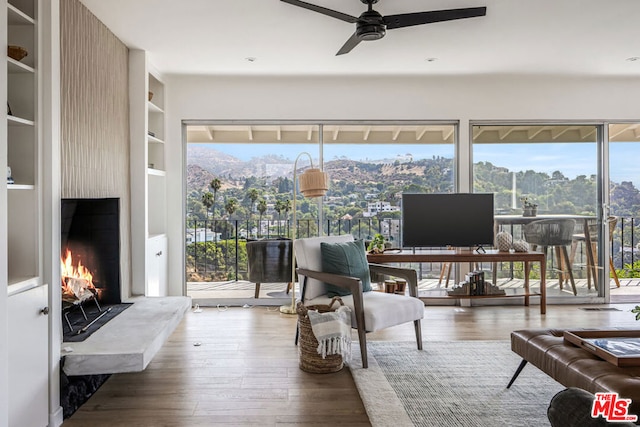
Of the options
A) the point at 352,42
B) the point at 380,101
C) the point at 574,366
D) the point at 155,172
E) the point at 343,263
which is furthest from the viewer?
the point at 380,101

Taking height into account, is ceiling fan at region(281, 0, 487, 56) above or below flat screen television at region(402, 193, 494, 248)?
above

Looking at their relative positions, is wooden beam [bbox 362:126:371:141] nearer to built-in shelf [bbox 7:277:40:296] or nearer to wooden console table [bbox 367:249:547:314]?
wooden console table [bbox 367:249:547:314]

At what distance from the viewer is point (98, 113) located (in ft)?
12.1

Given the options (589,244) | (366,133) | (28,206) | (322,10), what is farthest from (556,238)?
(28,206)

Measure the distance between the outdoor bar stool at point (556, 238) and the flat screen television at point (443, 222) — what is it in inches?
27.6

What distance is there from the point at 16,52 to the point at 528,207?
198 inches

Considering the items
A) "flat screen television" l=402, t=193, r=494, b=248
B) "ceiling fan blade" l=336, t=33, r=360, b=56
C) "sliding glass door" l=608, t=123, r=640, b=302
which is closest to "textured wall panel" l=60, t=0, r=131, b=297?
"ceiling fan blade" l=336, t=33, r=360, b=56

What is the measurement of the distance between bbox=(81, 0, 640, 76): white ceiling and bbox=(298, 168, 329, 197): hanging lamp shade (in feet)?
3.57

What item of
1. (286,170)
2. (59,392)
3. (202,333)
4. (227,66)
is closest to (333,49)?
(227,66)

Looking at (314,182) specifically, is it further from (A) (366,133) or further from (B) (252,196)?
(A) (366,133)

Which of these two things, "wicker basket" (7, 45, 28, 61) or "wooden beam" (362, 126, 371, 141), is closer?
"wicker basket" (7, 45, 28, 61)

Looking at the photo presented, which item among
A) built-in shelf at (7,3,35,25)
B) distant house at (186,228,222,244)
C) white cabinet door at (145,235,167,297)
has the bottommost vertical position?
white cabinet door at (145,235,167,297)

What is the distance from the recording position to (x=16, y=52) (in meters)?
2.36

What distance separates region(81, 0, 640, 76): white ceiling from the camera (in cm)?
345
